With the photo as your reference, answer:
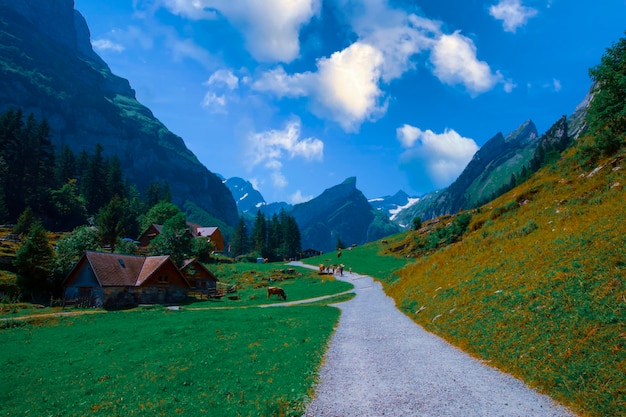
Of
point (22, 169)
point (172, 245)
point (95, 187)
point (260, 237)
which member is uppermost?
point (22, 169)

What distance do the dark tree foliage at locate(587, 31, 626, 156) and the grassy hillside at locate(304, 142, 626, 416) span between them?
3.88 metres

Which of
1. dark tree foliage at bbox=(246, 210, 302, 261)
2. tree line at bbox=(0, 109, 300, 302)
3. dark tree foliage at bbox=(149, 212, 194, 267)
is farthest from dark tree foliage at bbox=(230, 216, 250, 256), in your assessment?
dark tree foliage at bbox=(149, 212, 194, 267)

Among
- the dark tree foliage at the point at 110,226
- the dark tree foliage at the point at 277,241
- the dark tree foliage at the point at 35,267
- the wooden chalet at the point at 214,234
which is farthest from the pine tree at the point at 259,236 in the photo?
the dark tree foliage at the point at 35,267

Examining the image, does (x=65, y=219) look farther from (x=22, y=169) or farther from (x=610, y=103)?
(x=610, y=103)

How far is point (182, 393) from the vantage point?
1330 cm

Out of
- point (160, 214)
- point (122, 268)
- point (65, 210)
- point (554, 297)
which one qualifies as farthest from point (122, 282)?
point (160, 214)

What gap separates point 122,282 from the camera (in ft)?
163

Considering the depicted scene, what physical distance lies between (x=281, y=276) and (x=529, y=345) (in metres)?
68.2

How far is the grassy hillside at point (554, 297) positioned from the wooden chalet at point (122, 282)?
38.2 meters

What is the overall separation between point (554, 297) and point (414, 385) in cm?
882

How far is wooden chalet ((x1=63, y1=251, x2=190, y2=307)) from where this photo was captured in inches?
1901

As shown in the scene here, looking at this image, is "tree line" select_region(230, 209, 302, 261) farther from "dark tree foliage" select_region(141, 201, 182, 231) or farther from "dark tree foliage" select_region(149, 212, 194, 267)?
"dark tree foliage" select_region(149, 212, 194, 267)

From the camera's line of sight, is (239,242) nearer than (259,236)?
No

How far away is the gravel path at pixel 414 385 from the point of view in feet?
33.9
